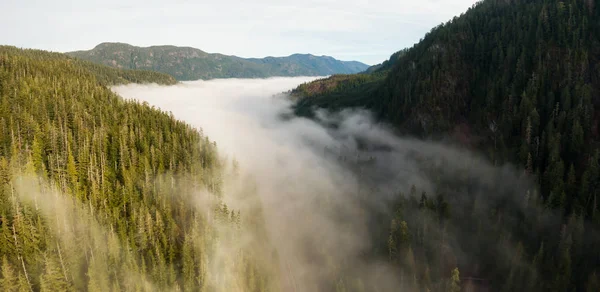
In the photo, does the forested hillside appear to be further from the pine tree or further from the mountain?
the mountain

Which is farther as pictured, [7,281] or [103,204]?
[103,204]

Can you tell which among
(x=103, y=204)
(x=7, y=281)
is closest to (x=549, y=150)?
(x=103, y=204)

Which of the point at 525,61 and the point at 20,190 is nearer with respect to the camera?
the point at 20,190

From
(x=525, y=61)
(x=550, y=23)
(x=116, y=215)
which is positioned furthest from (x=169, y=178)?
(x=550, y=23)

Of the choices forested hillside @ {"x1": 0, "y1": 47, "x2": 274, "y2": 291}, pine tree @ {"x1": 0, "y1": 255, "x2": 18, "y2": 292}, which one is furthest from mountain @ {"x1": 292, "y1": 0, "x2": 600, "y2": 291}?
pine tree @ {"x1": 0, "y1": 255, "x2": 18, "y2": 292}

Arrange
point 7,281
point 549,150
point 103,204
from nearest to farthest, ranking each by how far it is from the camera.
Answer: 1. point 7,281
2. point 103,204
3. point 549,150

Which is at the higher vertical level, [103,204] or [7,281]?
[103,204]

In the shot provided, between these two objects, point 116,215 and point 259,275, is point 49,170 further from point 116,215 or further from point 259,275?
point 259,275

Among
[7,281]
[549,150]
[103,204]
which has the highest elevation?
[549,150]

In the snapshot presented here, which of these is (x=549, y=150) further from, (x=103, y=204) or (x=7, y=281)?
(x=7, y=281)
